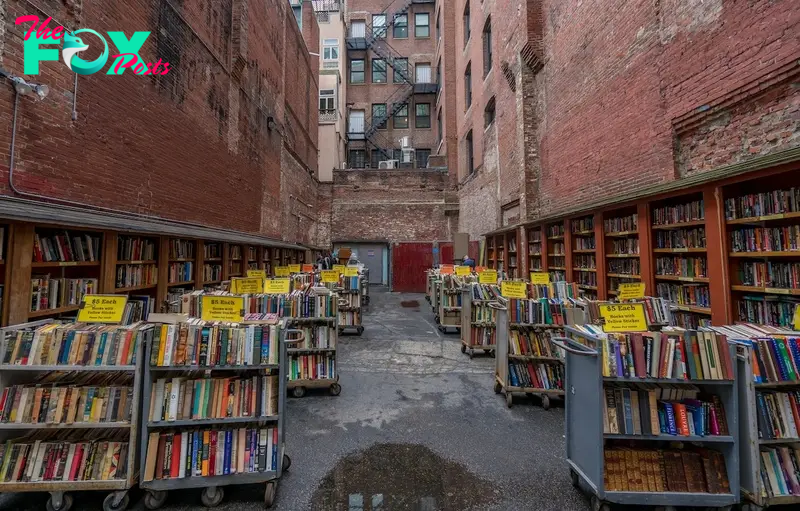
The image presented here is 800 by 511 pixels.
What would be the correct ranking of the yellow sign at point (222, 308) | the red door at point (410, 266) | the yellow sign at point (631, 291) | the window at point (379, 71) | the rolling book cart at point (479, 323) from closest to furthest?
the yellow sign at point (222, 308), the yellow sign at point (631, 291), the rolling book cart at point (479, 323), the red door at point (410, 266), the window at point (379, 71)

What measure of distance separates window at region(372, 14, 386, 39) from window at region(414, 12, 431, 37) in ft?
7.50

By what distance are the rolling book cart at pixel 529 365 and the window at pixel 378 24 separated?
25956 mm

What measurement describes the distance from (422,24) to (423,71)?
334cm

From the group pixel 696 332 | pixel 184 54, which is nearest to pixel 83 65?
pixel 184 54

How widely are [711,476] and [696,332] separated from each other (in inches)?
37.8

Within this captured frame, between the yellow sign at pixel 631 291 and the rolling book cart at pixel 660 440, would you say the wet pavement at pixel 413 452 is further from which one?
the yellow sign at pixel 631 291

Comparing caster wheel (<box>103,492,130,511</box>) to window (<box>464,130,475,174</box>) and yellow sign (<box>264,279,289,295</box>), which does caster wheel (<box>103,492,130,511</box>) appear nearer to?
yellow sign (<box>264,279,289,295</box>)

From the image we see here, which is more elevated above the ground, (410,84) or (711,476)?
(410,84)

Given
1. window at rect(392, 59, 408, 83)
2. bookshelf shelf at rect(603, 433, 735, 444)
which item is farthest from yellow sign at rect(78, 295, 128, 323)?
window at rect(392, 59, 408, 83)

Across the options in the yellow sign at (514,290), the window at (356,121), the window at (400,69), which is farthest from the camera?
the window at (356,121)

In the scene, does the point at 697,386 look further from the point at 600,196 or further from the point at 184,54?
the point at 184,54

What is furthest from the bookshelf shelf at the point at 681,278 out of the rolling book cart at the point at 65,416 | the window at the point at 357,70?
the window at the point at 357,70

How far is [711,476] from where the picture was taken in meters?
2.29

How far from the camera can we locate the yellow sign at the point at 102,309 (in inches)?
102
